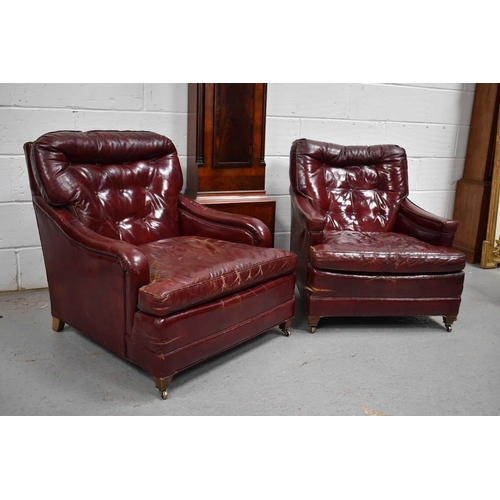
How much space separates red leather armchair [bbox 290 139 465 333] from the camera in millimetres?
2891

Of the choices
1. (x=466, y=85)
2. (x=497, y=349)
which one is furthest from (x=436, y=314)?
(x=466, y=85)

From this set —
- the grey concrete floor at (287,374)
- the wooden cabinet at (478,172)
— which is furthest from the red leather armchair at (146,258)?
the wooden cabinet at (478,172)

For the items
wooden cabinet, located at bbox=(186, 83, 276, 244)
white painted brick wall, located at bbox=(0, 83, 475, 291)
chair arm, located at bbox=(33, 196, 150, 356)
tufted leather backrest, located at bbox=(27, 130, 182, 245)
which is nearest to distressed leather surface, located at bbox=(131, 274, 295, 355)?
chair arm, located at bbox=(33, 196, 150, 356)

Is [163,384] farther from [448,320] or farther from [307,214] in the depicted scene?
[448,320]

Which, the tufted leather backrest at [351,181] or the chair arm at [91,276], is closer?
the chair arm at [91,276]

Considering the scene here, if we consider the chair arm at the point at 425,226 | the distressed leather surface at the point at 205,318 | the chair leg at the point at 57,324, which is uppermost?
the chair arm at the point at 425,226

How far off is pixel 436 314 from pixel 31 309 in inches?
90.4

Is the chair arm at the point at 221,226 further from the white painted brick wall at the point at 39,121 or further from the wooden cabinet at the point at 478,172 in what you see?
the wooden cabinet at the point at 478,172

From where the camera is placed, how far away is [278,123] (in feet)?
12.6

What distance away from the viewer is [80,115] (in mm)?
3301

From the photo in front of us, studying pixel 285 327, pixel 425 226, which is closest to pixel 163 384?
pixel 285 327

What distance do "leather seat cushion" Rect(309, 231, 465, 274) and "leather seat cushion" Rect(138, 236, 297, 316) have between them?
199mm

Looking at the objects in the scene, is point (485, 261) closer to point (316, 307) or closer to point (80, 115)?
point (316, 307)

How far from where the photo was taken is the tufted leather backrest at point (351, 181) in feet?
11.1
